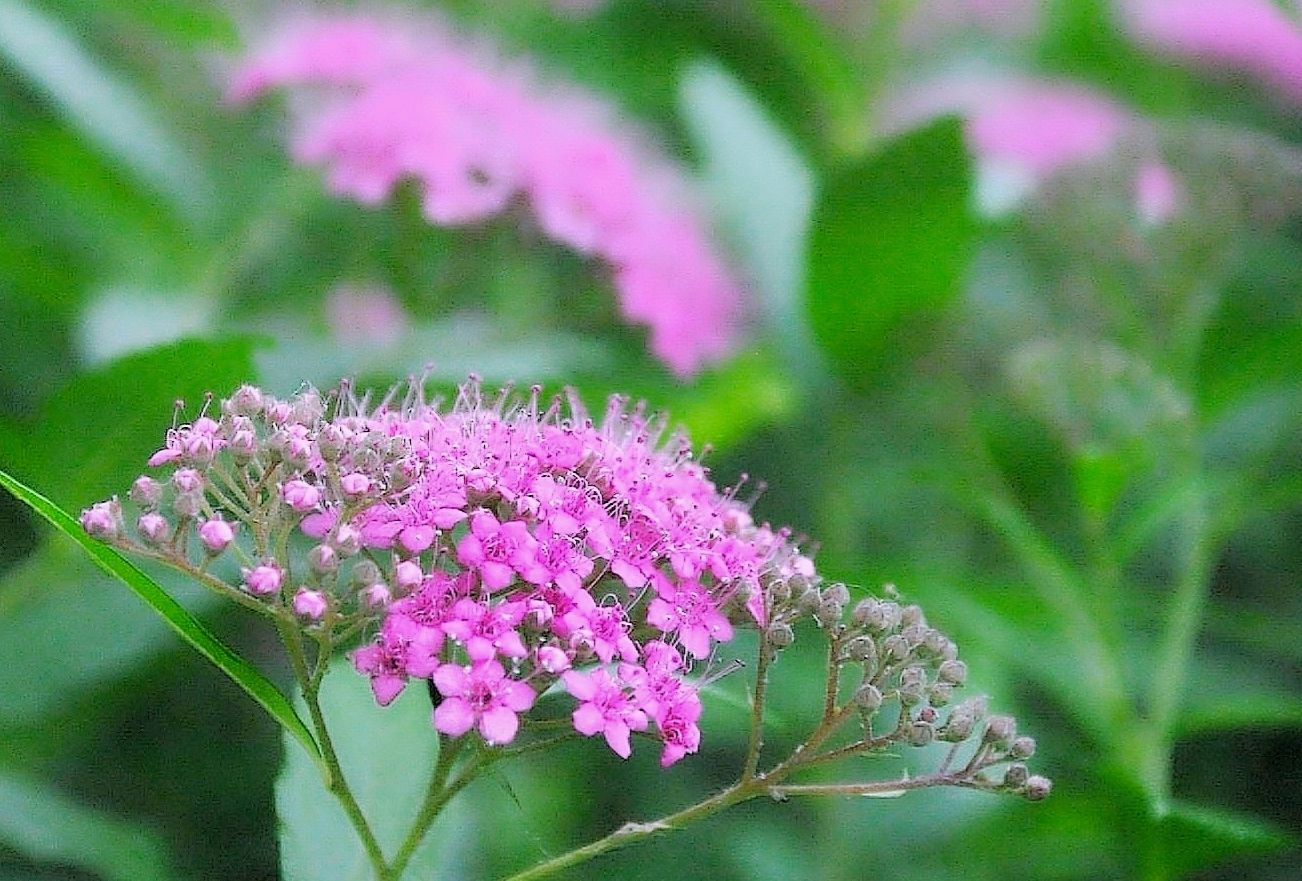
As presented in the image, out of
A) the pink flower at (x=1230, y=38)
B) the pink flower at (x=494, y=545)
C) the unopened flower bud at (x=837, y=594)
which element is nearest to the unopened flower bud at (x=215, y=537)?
the pink flower at (x=494, y=545)

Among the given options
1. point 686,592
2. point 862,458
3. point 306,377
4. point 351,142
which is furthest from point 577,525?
point 862,458

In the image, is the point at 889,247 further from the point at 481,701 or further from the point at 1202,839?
the point at 481,701

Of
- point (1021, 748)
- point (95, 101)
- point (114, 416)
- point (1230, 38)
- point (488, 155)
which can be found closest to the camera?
point (1021, 748)

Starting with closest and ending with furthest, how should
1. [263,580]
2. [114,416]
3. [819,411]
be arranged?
1. [263,580]
2. [114,416]
3. [819,411]

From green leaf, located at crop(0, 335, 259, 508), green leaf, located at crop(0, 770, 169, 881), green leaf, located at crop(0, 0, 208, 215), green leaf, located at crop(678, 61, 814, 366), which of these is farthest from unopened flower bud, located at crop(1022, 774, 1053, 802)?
green leaf, located at crop(0, 0, 208, 215)

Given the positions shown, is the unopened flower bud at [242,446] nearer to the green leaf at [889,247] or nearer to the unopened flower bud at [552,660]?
the unopened flower bud at [552,660]

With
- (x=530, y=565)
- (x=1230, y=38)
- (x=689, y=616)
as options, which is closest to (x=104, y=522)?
(x=530, y=565)

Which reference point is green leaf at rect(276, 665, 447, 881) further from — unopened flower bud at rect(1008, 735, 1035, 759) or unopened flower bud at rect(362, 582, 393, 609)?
unopened flower bud at rect(1008, 735, 1035, 759)
